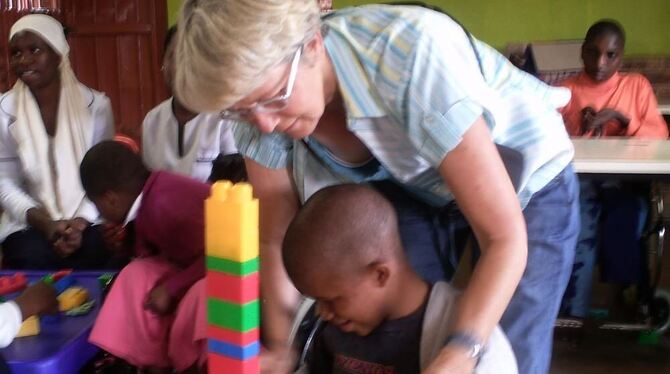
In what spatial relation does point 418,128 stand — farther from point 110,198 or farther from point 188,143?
point 188,143

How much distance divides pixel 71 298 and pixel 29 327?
6.9 inches

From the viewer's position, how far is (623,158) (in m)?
2.01

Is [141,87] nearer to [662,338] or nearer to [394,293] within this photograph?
[662,338]

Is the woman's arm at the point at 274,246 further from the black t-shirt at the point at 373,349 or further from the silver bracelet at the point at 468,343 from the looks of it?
the silver bracelet at the point at 468,343

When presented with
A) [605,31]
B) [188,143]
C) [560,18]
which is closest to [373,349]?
[188,143]

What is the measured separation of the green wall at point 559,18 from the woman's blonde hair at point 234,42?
3.60m

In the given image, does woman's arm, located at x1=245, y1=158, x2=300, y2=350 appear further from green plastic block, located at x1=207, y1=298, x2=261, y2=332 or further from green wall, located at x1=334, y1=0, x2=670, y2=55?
green wall, located at x1=334, y1=0, x2=670, y2=55

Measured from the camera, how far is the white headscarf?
2273 millimetres

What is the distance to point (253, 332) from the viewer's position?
0.68 m

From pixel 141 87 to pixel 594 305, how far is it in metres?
3.04

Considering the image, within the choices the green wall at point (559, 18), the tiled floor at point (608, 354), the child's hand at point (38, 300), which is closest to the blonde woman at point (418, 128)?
the child's hand at point (38, 300)

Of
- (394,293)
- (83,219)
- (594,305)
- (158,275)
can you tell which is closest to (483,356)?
(394,293)

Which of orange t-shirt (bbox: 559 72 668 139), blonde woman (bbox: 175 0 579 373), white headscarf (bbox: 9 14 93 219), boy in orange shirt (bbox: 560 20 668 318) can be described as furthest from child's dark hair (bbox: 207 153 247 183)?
orange t-shirt (bbox: 559 72 668 139)

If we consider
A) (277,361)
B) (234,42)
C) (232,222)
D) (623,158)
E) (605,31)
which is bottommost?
(277,361)
